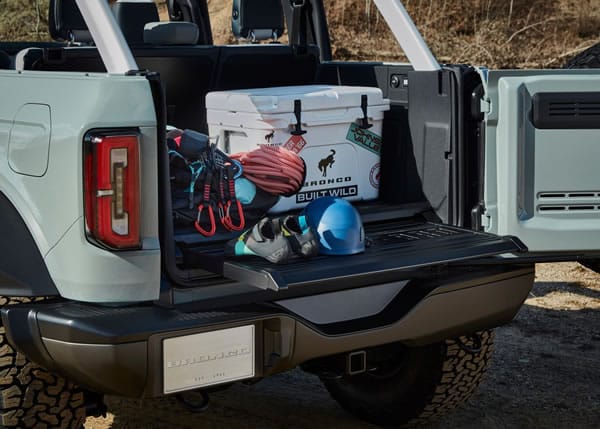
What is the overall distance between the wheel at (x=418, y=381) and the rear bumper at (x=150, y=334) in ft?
1.91

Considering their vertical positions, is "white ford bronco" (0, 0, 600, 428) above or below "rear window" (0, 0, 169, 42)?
below

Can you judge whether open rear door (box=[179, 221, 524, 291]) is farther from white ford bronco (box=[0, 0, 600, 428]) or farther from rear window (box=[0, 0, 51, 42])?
rear window (box=[0, 0, 51, 42])

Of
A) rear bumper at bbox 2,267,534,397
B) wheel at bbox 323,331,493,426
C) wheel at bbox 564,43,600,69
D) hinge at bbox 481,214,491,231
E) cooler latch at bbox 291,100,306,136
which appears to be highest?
wheel at bbox 564,43,600,69

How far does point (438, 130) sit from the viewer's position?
380 centimetres

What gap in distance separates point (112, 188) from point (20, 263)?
1.24 ft

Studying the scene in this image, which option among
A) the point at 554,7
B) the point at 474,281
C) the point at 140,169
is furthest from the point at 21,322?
the point at 554,7

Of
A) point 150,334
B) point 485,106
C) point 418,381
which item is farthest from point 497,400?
point 150,334

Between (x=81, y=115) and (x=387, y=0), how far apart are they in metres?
1.62

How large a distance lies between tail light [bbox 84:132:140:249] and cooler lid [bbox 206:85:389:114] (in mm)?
Answer: 970

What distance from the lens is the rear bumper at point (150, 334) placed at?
9.31 feet

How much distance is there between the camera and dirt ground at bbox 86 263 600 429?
4.28 m

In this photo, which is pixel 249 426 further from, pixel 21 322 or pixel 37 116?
pixel 37 116

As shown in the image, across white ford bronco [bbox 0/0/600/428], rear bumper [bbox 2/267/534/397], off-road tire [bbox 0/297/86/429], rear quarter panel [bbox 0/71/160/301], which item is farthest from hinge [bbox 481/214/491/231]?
off-road tire [bbox 0/297/86/429]

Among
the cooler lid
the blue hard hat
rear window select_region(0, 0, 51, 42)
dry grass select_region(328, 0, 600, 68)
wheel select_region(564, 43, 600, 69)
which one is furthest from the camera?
rear window select_region(0, 0, 51, 42)
